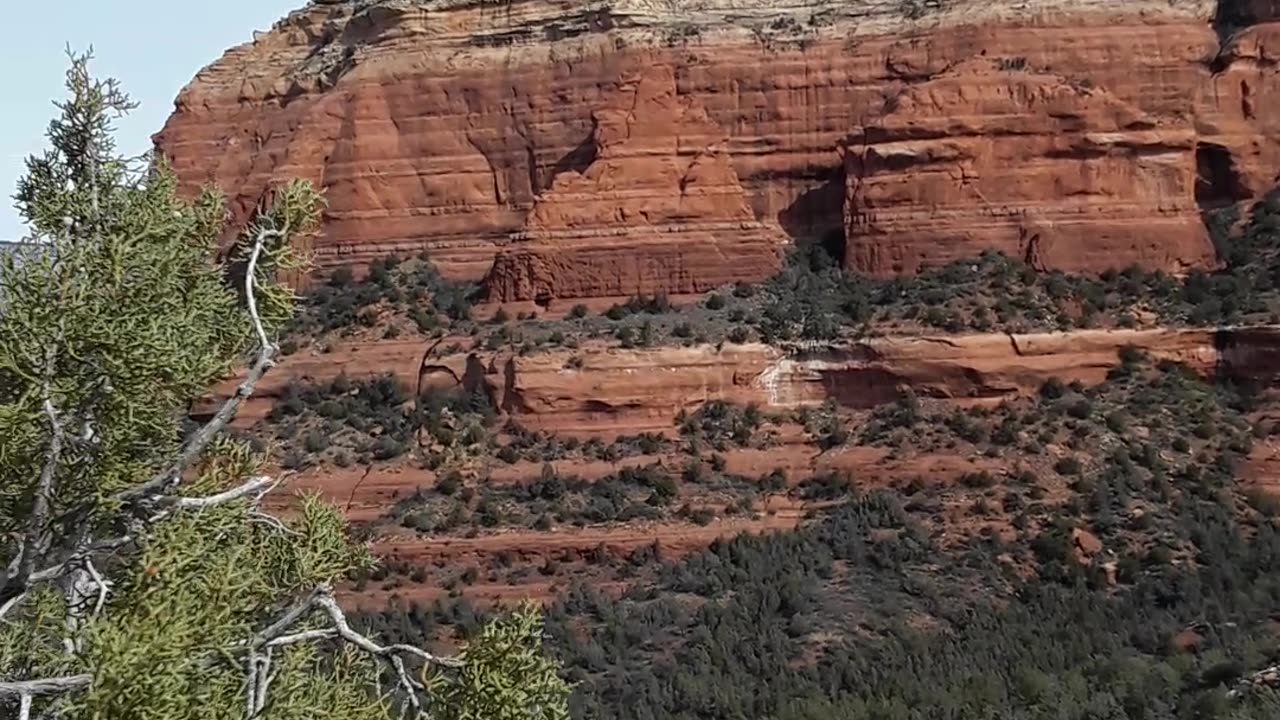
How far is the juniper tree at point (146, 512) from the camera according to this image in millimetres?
4965

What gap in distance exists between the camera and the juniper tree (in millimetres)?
4965

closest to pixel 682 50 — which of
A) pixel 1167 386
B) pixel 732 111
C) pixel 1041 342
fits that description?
pixel 732 111

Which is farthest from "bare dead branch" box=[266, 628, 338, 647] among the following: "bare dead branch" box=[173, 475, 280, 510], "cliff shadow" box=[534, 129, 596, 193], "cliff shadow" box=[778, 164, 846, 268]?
"cliff shadow" box=[534, 129, 596, 193]

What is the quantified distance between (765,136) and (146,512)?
32.8 meters

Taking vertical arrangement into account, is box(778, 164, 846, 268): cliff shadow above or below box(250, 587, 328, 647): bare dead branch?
above

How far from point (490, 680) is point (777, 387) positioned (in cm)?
2557

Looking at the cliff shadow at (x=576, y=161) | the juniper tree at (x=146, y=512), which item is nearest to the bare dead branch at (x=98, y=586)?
the juniper tree at (x=146, y=512)

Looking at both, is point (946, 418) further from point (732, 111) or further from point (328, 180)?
point (328, 180)

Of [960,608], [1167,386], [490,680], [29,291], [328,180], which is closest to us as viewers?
[29,291]

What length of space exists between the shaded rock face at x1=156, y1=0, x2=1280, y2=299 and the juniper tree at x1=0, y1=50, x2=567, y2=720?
28.4m

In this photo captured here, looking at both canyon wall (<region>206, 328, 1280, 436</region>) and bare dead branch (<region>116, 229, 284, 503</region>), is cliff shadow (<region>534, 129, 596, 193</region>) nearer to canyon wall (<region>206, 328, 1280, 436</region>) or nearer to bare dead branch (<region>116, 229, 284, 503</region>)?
canyon wall (<region>206, 328, 1280, 436</region>)

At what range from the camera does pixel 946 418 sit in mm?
29766

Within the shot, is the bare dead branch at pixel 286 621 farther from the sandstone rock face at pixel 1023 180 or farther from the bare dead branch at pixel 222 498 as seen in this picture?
the sandstone rock face at pixel 1023 180

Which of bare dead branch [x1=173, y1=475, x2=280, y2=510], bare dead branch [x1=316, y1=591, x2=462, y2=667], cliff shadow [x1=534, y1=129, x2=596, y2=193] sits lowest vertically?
bare dead branch [x1=316, y1=591, x2=462, y2=667]
